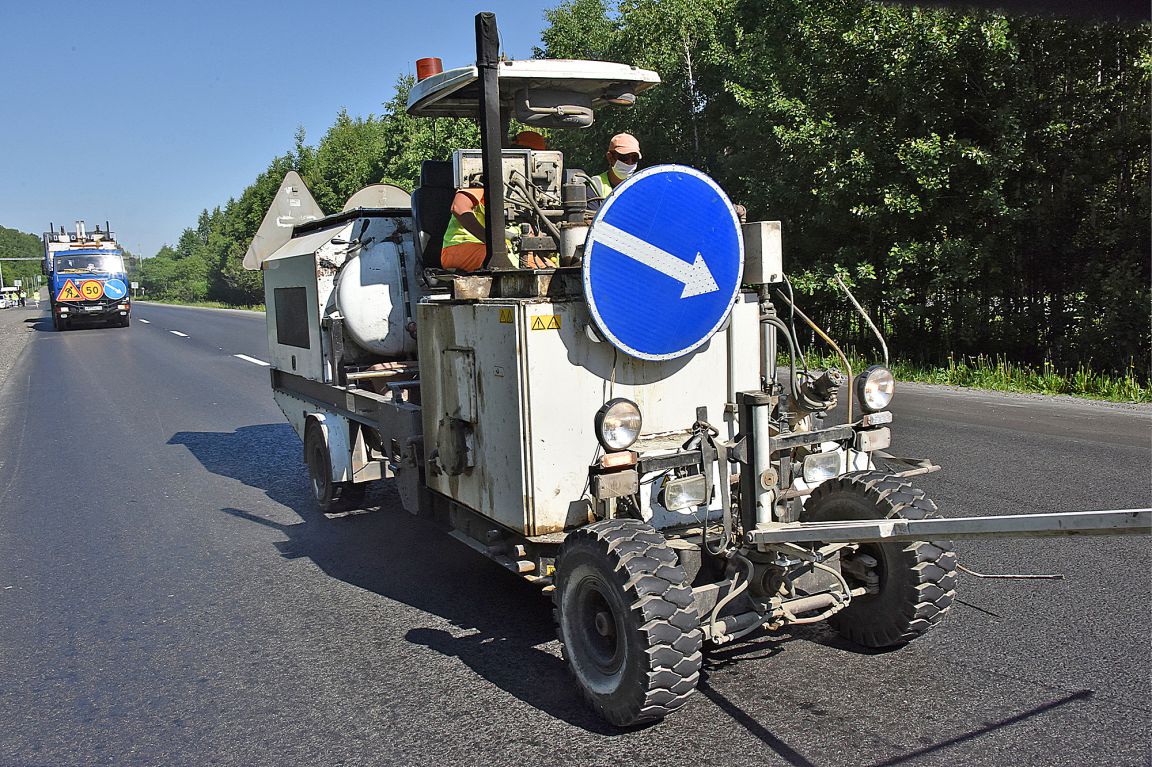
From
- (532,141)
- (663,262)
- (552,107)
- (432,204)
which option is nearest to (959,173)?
(532,141)

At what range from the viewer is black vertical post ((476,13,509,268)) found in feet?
14.7

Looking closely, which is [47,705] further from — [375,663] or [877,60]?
[877,60]

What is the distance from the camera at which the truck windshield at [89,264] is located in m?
35.7

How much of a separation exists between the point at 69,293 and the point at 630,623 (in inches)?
1491

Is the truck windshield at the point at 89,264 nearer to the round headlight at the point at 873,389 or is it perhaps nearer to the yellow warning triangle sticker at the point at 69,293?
the yellow warning triangle sticker at the point at 69,293

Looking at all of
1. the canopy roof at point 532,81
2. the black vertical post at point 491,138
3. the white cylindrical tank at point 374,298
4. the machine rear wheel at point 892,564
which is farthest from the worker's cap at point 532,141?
the machine rear wheel at point 892,564

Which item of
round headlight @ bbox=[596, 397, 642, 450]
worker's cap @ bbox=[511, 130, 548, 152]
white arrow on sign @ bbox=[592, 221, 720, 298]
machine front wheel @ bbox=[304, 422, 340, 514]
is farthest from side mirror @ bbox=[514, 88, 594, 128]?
machine front wheel @ bbox=[304, 422, 340, 514]

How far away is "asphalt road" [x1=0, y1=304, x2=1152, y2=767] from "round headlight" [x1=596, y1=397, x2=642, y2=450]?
1111 millimetres

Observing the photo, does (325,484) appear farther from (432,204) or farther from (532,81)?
(532,81)

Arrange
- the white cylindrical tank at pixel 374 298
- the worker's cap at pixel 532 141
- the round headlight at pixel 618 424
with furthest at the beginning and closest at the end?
the white cylindrical tank at pixel 374 298
the worker's cap at pixel 532 141
the round headlight at pixel 618 424

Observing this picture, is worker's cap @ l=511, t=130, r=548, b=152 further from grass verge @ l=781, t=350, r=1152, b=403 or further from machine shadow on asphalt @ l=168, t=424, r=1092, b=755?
grass verge @ l=781, t=350, r=1152, b=403

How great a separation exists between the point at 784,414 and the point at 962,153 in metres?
10.7

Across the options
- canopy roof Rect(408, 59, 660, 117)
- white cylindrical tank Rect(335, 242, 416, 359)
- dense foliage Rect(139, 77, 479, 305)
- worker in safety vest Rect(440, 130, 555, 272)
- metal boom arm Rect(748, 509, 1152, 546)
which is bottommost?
metal boom arm Rect(748, 509, 1152, 546)

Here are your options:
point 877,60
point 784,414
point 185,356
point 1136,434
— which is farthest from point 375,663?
point 185,356
